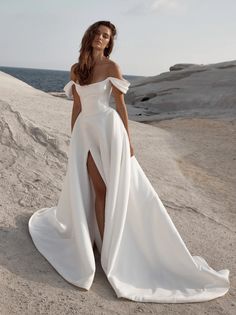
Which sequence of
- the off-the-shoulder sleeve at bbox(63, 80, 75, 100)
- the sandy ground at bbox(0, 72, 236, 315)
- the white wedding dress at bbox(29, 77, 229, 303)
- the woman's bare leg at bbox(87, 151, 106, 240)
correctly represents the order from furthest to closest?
1. the off-the-shoulder sleeve at bbox(63, 80, 75, 100)
2. the woman's bare leg at bbox(87, 151, 106, 240)
3. the white wedding dress at bbox(29, 77, 229, 303)
4. the sandy ground at bbox(0, 72, 236, 315)

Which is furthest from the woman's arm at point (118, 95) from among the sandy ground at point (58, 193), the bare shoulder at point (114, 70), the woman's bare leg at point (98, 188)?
the sandy ground at point (58, 193)

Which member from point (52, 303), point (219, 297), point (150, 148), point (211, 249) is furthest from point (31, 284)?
point (150, 148)

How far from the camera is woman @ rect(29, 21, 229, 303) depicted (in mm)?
3793

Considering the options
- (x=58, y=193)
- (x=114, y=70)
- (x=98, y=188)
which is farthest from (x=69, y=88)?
(x=58, y=193)

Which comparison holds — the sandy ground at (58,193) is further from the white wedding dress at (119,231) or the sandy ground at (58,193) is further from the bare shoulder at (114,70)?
the bare shoulder at (114,70)

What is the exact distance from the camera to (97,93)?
153 inches

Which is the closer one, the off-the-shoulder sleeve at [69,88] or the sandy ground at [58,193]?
the sandy ground at [58,193]

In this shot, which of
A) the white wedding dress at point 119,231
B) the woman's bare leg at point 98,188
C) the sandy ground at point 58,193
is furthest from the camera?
the woman's bare leg at point 98,188

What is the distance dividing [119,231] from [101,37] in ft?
5.30

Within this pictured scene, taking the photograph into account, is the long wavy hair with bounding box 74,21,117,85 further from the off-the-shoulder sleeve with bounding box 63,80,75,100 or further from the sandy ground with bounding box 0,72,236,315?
the sandy ground with bounding box 0,72,236,315

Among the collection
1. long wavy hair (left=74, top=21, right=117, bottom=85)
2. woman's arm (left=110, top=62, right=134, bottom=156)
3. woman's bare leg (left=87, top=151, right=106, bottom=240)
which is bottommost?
woman's bare leg (left=87, top=151, right=106, bottom=240)

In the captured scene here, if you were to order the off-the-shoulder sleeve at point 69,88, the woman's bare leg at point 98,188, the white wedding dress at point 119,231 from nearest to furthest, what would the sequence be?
the white wedding dress at point 119,231
the woman's bare leg at point 98,188
the off-the-shoulder sleeve at point 69,88

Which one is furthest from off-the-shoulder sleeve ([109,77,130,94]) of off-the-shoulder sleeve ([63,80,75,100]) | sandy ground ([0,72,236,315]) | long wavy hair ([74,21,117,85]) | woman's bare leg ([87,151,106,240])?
sandy ground ([0,72,236,315])

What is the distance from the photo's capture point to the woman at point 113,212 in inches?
149
